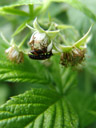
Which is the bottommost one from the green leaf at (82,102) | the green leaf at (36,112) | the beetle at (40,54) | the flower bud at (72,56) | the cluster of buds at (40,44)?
the green leaf at (82,102)

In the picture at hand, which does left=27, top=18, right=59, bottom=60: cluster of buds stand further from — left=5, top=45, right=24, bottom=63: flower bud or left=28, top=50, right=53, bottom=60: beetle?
left=5, top=45, right=24, bottom=63: flower bud

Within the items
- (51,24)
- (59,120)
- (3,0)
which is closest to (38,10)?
(51,24)

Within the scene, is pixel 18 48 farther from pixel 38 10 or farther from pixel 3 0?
pixel 3 0

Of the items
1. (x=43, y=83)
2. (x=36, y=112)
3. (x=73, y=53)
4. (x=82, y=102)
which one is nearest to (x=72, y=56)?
(x=73, y=53)

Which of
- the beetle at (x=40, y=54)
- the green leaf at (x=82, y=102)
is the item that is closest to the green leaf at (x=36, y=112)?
the beetle at (x=40, y=54)

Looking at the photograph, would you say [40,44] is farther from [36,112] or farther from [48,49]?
[36,112]

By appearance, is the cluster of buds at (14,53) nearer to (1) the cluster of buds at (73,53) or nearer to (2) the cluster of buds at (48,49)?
(2) the cluster of buds at (48,49)

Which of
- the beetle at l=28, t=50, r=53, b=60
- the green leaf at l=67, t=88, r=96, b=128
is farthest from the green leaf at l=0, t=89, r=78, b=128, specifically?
the green leaf at l=67, t=88, r=96, b=128
